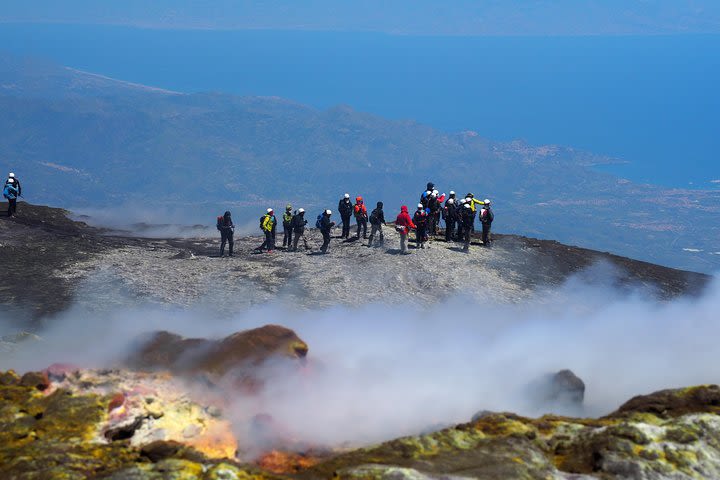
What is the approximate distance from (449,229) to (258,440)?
112 feet

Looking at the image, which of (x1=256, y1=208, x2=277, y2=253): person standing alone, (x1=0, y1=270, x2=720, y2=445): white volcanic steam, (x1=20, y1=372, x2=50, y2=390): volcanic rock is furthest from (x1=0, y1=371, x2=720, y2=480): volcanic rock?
(x1=256, y1=208, x2=277, y2=253): person standing alone

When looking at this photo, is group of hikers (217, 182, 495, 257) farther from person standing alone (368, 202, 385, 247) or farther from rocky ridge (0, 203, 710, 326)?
rocky ridge (0, 203, 710, 326)

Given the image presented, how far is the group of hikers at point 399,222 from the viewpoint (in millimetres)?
52250

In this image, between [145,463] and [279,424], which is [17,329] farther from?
[145,463]

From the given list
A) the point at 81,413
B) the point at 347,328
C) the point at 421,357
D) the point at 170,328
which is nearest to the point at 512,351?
the point at 421,357

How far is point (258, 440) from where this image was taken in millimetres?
23969

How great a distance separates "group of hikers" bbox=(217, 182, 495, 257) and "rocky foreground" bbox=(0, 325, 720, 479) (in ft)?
84.6

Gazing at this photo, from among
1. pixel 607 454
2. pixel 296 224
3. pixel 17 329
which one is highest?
pixel 296 224

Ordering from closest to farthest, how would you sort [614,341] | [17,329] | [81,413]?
[81,413]
[17,329]
[614,341]

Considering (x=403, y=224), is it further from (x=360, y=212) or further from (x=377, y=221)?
(x=360, y=212)

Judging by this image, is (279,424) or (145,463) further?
(279,424)

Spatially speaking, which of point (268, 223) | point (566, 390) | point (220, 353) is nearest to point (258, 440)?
point (220, 353)

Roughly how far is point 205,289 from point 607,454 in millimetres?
29826

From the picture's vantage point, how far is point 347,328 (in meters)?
41.2
